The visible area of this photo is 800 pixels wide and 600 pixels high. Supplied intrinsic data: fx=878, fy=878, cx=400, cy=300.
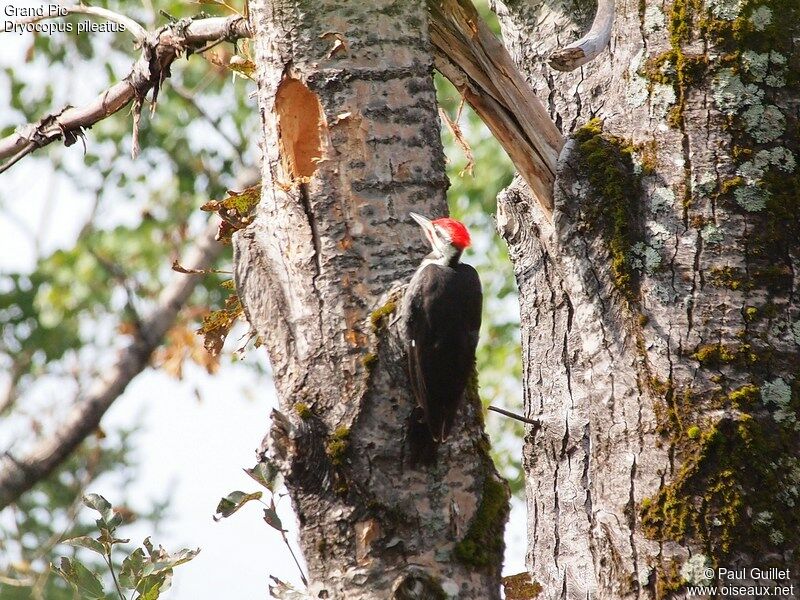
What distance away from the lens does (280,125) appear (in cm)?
264

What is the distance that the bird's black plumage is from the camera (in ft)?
7.85

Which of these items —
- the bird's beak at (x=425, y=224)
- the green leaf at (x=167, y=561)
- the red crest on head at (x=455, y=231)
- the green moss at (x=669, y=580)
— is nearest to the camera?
the green leaf at (x=167, y=561)

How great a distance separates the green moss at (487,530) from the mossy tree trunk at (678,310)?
0.62 metres

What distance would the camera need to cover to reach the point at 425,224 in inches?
102

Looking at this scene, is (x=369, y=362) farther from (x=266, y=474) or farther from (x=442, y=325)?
(x=442, y=325)

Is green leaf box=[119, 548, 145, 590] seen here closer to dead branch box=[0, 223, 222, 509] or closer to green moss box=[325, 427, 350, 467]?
green moss box=[325, 427, 350, 467]

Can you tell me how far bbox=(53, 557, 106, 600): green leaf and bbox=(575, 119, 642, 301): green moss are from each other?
1.84m

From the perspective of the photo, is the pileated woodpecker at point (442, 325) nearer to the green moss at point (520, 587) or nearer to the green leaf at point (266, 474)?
the green leaf at point (266, 474)

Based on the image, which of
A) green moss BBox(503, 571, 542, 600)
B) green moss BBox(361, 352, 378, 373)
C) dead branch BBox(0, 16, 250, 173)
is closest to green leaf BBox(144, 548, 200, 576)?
green moss BBox(361, 352, 378, 373)

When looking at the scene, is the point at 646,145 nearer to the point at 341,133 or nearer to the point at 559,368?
the point at 559,368

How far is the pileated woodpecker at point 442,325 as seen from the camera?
2.41 metres

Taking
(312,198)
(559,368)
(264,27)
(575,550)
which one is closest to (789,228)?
(559,368)

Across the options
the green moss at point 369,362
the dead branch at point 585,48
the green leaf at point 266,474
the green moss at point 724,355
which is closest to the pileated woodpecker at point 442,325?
the green moss at point 369,362

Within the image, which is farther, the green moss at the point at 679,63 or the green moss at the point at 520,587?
the green moss at the point at 679,63
